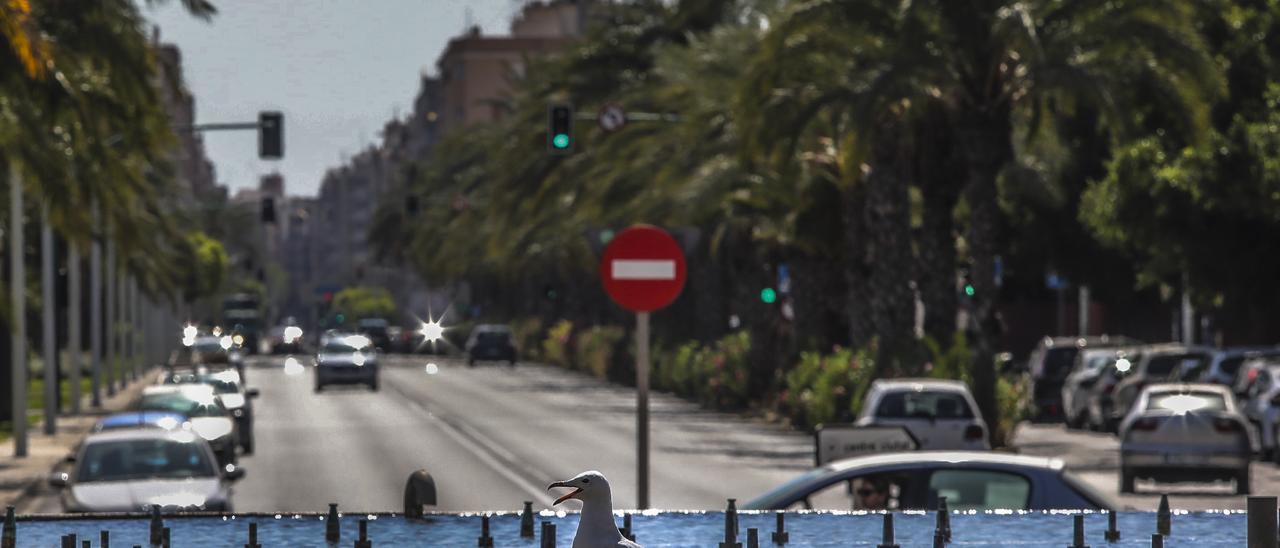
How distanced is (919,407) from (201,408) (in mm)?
9934

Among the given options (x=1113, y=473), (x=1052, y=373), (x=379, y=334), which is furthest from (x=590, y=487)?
(x=379, y=334)

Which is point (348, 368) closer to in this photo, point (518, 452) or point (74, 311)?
point (74, 311)

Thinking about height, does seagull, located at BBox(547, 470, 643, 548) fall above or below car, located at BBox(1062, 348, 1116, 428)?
above

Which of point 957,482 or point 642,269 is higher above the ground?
point 642,269

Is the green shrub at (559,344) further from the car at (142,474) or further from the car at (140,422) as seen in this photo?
the car at (142,474)

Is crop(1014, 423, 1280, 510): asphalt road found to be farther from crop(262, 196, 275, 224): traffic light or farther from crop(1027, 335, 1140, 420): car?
crop(262, 196, 275, 224): traffic light

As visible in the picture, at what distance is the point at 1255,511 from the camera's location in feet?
15.7

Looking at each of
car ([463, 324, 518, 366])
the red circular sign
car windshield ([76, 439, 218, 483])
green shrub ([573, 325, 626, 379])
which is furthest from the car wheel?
car ([463, 324, 518, 366])

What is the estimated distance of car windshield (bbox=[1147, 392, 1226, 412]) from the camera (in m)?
30.6

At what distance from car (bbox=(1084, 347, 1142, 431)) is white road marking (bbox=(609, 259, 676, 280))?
28739mm

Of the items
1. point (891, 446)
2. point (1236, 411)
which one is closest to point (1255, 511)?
point (891, 446)

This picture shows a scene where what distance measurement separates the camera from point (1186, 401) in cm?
3094

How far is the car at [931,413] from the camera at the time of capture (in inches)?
1121

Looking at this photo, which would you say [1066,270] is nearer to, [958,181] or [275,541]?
[958,181]
